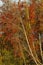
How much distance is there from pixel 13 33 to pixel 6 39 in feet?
2.31

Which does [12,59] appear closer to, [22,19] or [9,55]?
[9,55]

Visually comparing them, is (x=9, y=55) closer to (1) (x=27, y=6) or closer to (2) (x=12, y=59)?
(2) (x=12, y=59)

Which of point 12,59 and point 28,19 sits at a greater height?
point 28,19

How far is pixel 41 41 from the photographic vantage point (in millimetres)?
23297

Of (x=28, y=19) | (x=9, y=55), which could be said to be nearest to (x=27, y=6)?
(x=28, y=19)

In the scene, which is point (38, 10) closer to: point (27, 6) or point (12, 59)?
point (27, 6)

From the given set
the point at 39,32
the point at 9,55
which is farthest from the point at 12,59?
the point at 39,32

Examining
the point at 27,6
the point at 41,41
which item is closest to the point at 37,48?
the point at 41,41

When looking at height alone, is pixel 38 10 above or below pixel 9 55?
above

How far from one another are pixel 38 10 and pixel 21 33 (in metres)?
1.32

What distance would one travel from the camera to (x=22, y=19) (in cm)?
2275

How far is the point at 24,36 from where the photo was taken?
74.9 ft

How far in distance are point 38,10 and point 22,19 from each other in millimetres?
893

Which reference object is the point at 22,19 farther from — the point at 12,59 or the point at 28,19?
the point at 12,59
